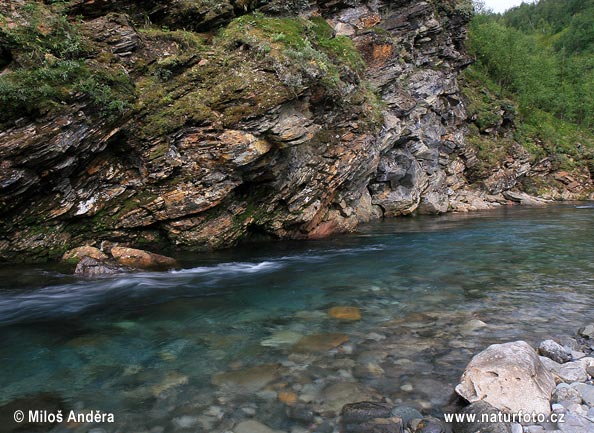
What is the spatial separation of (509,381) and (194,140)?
35.2ft

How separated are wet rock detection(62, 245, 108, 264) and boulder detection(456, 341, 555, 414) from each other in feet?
34.8

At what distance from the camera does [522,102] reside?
46625mm

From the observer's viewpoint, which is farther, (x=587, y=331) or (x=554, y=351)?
(x=587, y=331)

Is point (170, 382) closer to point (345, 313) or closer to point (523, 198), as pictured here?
point (345, 313)

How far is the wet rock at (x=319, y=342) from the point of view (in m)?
5.87

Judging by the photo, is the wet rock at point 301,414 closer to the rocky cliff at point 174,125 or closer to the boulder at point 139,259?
the boulder at point 139,259

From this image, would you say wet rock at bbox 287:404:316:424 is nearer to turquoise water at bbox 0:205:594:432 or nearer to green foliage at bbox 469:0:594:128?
turquoise water at bbox 0:205:594:432

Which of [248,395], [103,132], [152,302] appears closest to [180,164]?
[103,132]

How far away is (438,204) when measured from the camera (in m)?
29.0

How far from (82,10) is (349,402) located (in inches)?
536

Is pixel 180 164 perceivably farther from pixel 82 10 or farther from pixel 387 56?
pixel 387 56

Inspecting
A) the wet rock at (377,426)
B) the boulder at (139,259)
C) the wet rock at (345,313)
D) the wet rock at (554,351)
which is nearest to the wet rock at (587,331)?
the wet rock at (554,351)

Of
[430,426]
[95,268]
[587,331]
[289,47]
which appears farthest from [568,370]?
[289,47]

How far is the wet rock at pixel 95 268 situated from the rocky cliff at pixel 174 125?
1358 mm
